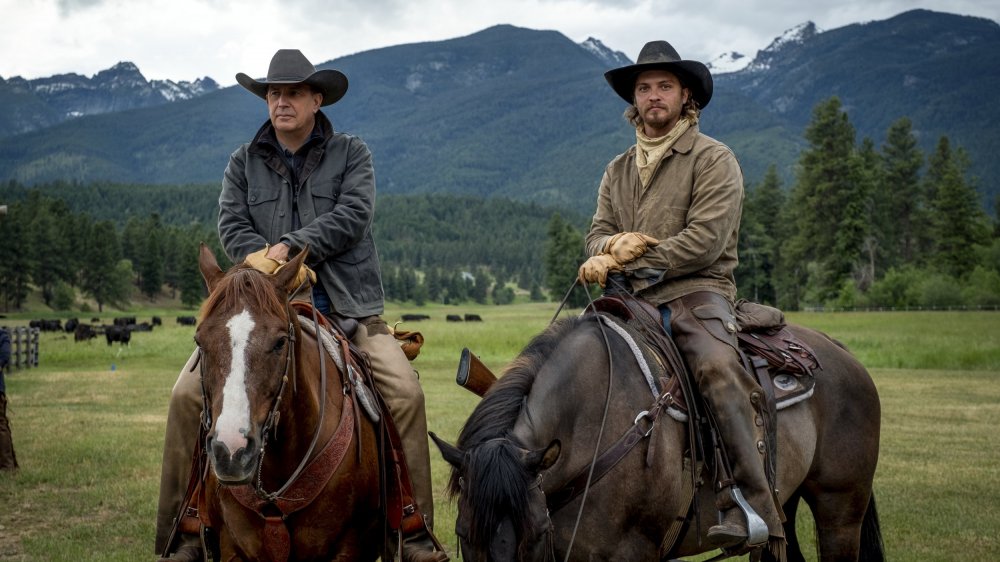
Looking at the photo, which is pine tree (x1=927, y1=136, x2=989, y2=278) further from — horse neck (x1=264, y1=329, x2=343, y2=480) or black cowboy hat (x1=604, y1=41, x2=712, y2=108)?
horse neck (x1=264, y1=329, x2=343, y2=480)

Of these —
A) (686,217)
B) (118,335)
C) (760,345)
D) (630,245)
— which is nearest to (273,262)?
(630,245)

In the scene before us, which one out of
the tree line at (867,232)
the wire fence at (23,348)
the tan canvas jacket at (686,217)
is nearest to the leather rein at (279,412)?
the tan canvas jacket at (686,217)

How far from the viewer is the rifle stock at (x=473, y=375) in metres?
4.64

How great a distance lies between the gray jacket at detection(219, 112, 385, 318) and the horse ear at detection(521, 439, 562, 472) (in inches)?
75.7

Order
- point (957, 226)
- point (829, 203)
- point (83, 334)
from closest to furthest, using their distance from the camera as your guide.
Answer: point (83, 334) → point (829, 203) → point (957, 226)

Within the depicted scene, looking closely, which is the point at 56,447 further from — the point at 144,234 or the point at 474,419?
the point at 144,234

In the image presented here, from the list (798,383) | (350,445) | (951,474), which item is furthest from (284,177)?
(951,474)

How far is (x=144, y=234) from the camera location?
362 feet

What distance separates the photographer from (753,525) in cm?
425

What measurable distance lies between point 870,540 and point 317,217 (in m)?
4.23

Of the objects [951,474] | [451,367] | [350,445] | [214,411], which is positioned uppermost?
[214,411]

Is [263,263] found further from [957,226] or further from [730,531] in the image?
[957,226]

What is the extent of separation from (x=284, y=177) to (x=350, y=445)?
68.8 inches

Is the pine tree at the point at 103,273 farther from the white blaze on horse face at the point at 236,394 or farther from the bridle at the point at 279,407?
the white blaze on horse face at the point at 236,394
